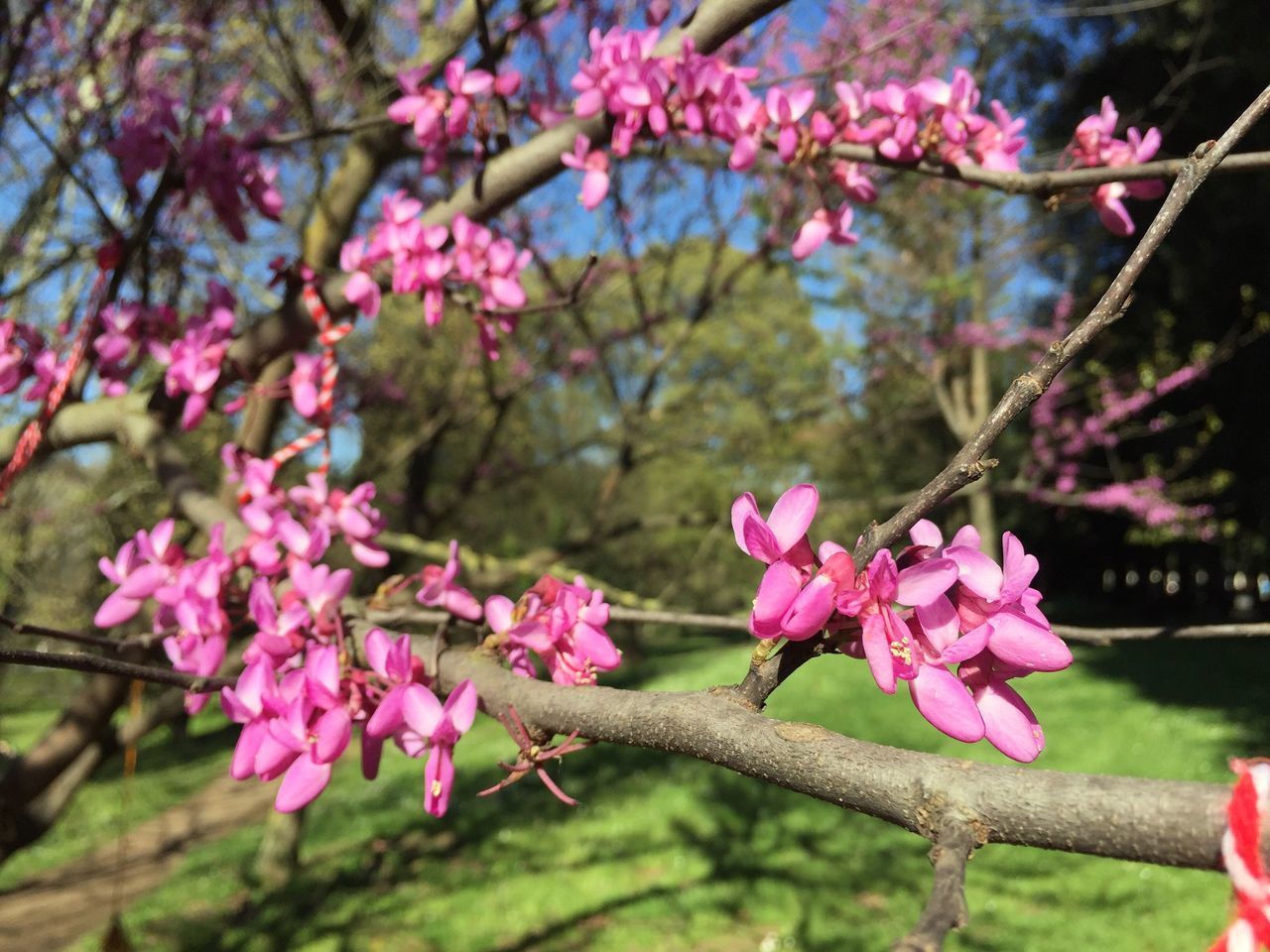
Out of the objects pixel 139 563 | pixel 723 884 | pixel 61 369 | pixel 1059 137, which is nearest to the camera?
pixel 139 563

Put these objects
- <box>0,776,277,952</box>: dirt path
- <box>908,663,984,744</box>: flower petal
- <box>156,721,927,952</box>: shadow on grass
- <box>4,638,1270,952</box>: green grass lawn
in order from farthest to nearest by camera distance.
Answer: <box>0,776,277,952</box>: dirt path, <box>156,721,927,952</box>: shadow on grass, <box>4,638,1270,952</box>: green grass lawn, <box>908,663,984,744</box>: flower petal

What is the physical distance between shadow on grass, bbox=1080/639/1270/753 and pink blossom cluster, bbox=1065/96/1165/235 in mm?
7257

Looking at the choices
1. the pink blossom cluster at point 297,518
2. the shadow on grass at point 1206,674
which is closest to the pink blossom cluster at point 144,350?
the pink blossom cluster at point 297,518

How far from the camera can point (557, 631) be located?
3.68 feet

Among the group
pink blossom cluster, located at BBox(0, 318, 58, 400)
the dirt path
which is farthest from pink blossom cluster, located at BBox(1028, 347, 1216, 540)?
the dirt path

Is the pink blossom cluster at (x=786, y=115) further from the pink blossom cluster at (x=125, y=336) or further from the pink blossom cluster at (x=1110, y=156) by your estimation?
the pink blossom cluster at (x=125, y=336)

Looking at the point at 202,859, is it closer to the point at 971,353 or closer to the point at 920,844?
the point at 920,844

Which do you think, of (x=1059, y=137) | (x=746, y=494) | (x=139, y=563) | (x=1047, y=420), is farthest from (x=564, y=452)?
(x=1059, y=137)

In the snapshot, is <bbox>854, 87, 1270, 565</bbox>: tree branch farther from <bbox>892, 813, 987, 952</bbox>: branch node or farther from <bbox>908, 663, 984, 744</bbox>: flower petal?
<bbox>892, 813, 987, 952</bbox>: branch node

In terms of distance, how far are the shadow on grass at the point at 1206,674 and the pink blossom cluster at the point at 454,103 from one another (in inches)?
315

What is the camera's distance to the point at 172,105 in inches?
75.4

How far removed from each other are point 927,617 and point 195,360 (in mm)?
1767

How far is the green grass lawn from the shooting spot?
15.0 ft

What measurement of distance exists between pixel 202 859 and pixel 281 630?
309 inches
